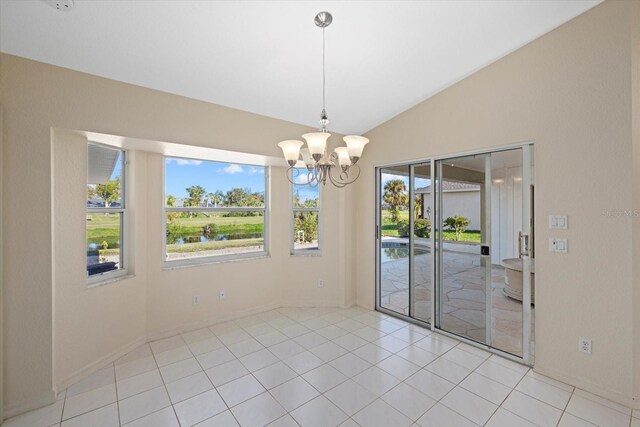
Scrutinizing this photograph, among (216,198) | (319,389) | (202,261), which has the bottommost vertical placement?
(319,389)

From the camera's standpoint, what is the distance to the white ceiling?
1.89m

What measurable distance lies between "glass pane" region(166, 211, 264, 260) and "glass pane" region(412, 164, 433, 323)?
2207 mm

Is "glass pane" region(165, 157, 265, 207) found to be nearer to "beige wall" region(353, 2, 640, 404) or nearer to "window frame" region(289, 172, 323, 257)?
"window frame" region(289, 172, 323, 257)

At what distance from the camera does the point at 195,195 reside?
3613mm

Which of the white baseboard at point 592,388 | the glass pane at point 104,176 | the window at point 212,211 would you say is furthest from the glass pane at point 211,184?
the white baseboard at point 592,388

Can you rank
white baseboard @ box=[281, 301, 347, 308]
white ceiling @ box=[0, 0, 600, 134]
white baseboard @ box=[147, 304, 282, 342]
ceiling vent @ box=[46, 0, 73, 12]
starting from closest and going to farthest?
ceiling vent @ box=[46, 0, 73, 12]
white ceiling @ box=[0, 0, 600, 134]
white baseboard @ box=[147, 304, 282, 342]
white baseboard @ box=[281, 301, 347, 308]

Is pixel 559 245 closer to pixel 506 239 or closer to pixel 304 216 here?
pixel 506 239

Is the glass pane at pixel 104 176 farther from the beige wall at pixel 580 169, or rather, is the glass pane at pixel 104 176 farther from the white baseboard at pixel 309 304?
the beige wall at pixel 580 169

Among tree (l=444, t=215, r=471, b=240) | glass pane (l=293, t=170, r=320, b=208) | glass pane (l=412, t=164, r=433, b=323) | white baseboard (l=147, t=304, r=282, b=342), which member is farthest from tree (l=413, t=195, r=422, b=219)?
white baseboard (l=147, t=304, r=282, b=342)

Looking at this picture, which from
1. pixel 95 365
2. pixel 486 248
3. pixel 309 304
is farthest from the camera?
pixel 309 304

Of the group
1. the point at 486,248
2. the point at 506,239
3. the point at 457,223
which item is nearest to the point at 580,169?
the point at 506,239

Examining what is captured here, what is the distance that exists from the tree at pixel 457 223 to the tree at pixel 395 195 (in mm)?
631

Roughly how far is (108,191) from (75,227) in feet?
1.80

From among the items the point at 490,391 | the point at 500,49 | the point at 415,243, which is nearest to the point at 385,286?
the point at 415,243
